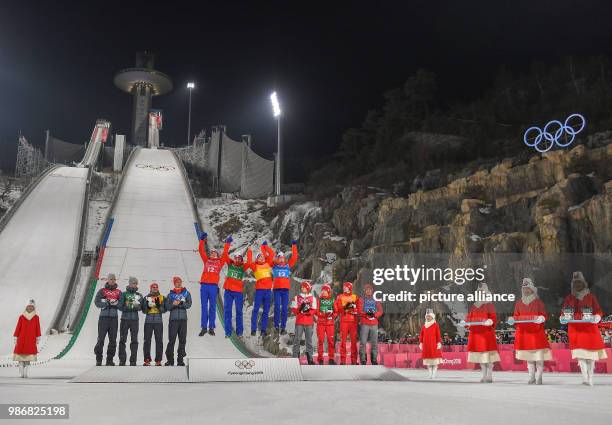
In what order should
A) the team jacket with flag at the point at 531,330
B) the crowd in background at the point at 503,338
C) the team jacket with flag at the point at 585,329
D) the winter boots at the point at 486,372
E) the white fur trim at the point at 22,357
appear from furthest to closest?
the crowd in background at the point at 503,338 → the white fur trim at the point at 22,357 → the winter boots at the point at 486,372 → the team jacket with flag at the point at 531,330 → the team jacket with flag at the point at 585,329

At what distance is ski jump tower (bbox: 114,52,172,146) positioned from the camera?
303 ft

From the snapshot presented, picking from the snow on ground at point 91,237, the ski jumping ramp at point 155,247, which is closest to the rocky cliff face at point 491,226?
the ski jumping ramp at point 155,247

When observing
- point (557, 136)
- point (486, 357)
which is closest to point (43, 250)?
point (486, 357)

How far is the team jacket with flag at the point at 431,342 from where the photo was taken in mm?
12666

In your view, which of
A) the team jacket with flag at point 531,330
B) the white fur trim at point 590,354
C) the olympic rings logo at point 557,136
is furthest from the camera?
the olympic rings logo at point 557,136

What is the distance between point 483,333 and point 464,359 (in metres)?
7.48

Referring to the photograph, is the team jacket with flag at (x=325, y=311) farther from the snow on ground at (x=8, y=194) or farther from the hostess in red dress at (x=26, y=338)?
the snow on ground at (x=8, y=194)

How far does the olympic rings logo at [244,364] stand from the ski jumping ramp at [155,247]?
26.4 feet

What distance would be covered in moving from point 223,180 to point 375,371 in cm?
4515

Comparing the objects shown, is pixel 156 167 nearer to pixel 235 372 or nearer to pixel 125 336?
pixel 125 336

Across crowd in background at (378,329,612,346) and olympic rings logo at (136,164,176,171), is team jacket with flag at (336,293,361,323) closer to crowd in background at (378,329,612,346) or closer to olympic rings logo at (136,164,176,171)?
crowd in background at (378,329,612,346)

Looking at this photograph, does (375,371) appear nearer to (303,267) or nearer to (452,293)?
(452,293)

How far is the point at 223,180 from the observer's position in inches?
2110

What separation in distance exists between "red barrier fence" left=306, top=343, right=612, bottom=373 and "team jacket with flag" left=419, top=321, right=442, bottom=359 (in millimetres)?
4401
